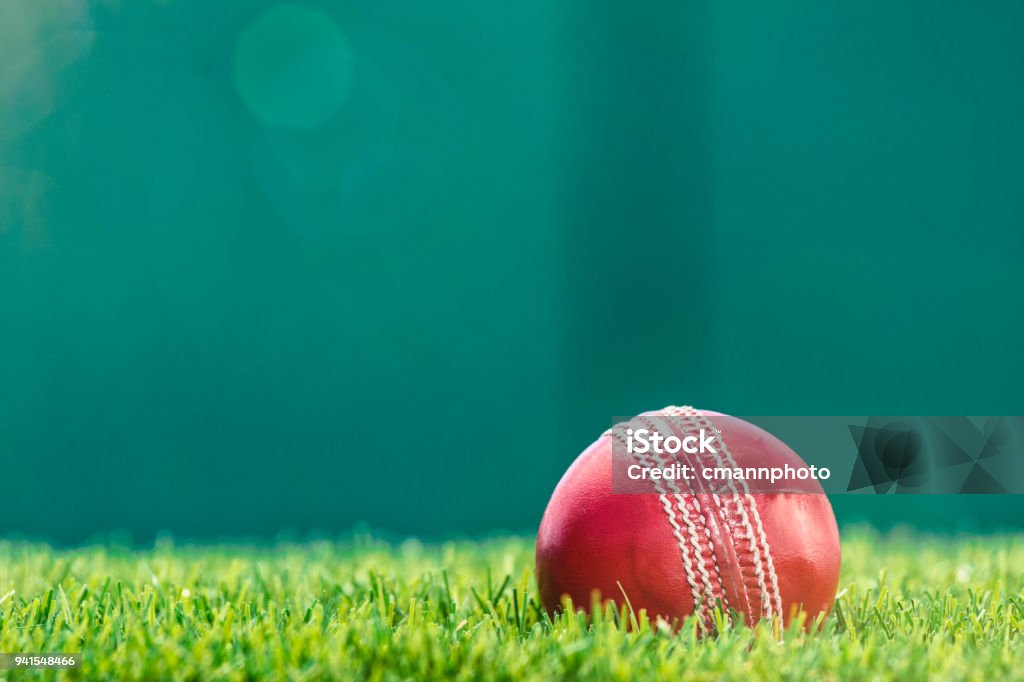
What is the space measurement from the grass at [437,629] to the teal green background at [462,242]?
8.77 ft

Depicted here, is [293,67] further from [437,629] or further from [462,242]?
[437,629]

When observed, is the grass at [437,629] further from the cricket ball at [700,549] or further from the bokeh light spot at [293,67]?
the bokeh light spot at [293,67]

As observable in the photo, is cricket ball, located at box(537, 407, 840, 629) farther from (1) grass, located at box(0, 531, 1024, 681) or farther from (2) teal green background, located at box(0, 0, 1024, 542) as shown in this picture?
(2) teal green background, located at box(0, 0, 1024, 542)

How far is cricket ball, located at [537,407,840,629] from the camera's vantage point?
1806 millimetres

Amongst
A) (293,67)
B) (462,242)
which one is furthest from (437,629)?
(293,67)

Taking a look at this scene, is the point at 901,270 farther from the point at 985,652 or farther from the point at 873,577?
the point at 985,652

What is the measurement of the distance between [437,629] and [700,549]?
0.53m

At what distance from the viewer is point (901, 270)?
5.86 meters

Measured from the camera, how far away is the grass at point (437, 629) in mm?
1537

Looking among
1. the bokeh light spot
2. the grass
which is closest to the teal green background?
the bokeh light spot

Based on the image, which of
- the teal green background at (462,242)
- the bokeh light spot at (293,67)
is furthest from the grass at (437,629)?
the bokeh light spot at (293,67)

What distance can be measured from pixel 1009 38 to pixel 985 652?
5.20 m

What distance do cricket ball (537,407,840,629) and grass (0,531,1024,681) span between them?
66mm

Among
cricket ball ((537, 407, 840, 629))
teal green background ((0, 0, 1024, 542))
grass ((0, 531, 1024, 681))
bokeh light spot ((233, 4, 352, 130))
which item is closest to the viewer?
grass ((0, 531, 1024, 681))
